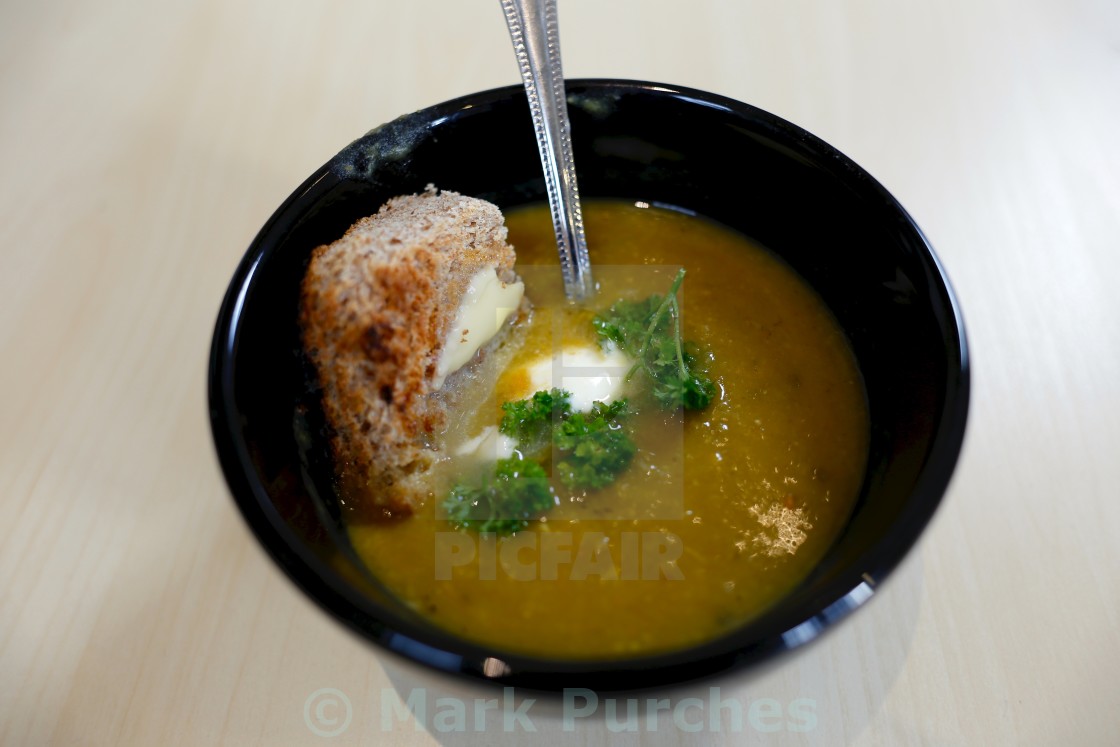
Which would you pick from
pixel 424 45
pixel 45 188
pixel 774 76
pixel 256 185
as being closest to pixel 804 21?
pixel 774 76

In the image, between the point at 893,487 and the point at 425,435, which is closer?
the point at 893,487

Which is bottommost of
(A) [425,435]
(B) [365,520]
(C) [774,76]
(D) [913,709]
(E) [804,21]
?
(D) [913,709]

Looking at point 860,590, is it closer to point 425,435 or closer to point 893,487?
point 893,487

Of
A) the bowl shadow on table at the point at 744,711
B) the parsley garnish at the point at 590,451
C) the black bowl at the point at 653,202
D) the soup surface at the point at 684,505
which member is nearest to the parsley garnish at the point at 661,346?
the soup surface at the point at 684,505

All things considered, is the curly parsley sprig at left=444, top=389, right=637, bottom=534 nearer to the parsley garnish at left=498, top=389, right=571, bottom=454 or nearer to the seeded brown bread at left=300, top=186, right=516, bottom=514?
the parsley garnish at left=498, top=389, right=571, bottom=454

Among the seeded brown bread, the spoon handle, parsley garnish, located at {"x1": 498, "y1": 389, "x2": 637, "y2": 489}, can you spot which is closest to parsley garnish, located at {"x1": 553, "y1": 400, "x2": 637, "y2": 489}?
parsley garnish, located at {"x1": 498, "y1": 389, "x2": 637, "y2": 489}

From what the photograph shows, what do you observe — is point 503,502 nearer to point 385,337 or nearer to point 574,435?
point 574,435
